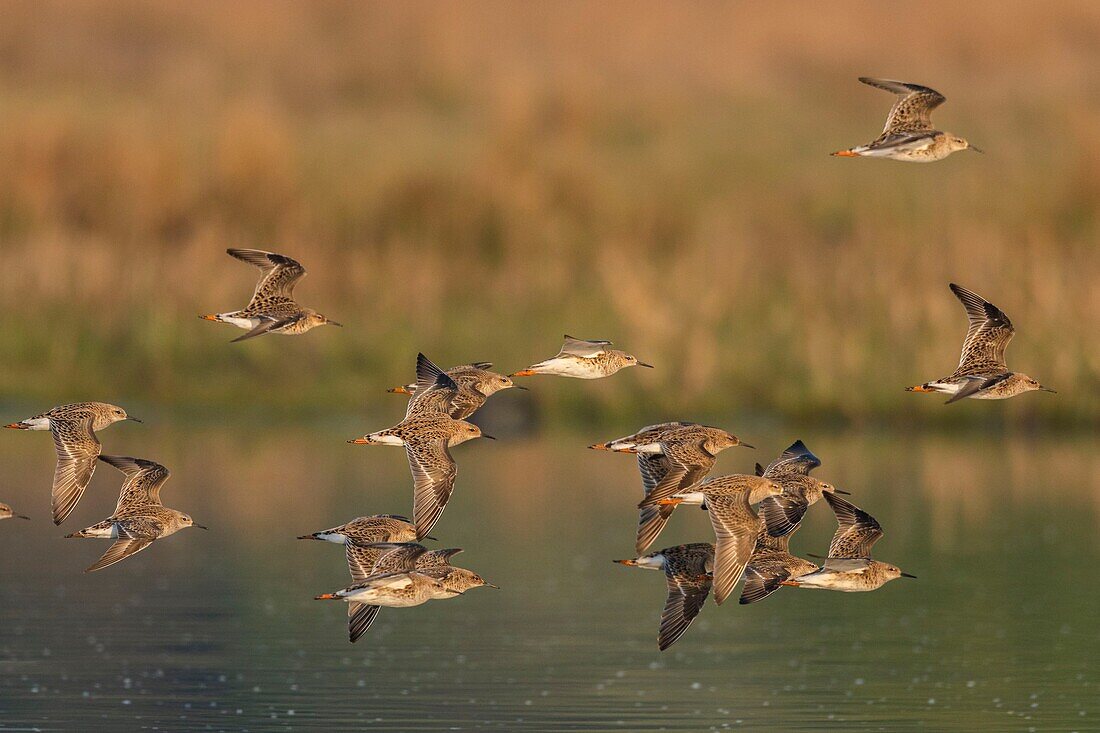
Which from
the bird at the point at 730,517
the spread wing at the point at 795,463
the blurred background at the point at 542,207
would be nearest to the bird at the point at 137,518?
the bird at the point at 730,517

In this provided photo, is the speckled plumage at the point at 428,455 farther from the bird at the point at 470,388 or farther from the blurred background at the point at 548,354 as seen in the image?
the blurred background at the point at 548,354

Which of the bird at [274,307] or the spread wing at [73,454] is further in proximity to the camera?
the bird at [274,307]

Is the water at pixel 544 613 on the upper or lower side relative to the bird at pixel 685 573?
lower

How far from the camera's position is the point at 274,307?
2053cm

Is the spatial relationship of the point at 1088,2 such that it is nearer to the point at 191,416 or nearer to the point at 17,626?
the point at 191,416

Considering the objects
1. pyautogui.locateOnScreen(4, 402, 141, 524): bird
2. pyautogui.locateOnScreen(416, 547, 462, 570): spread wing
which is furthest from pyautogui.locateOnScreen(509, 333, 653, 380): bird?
pyautogui.locateOnScreen(4, 402, 141, 524): bird

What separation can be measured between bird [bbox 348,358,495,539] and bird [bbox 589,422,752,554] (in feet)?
3.61

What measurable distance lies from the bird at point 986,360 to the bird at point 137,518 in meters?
5.83

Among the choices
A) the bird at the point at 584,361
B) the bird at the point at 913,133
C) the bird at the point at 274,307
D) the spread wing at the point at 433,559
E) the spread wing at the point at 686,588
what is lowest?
the spread wing at the point at 686,588

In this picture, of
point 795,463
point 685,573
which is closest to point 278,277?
point 685,573

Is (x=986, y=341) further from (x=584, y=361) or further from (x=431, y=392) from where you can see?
(x=431, y=392)

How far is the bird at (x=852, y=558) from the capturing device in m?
18.9

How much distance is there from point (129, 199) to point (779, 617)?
27777 mm

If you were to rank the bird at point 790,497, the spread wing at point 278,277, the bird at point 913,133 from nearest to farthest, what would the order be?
the bird at point 790,497 < the bird at point 913,133 < the spread wing at point 278,277
